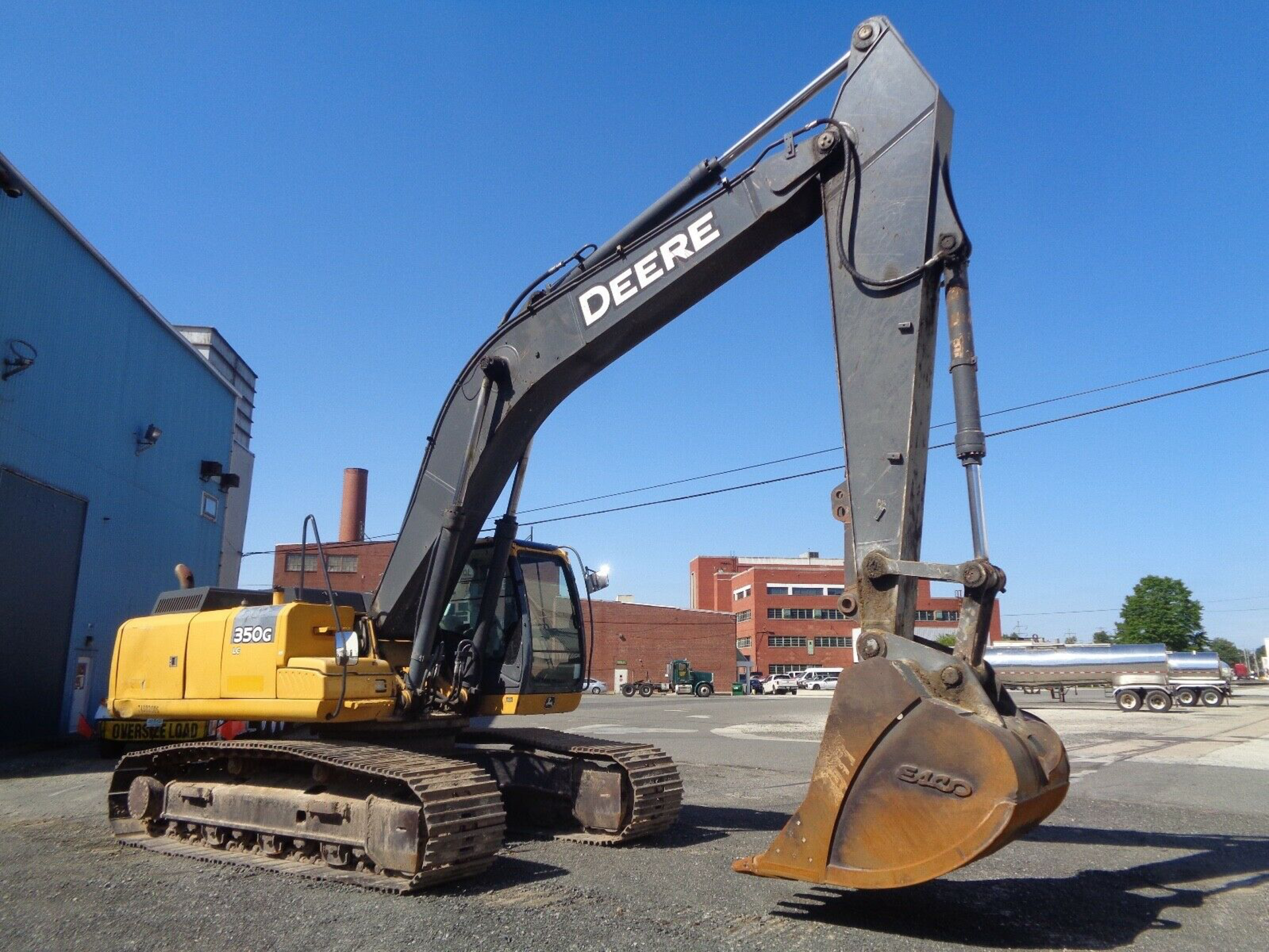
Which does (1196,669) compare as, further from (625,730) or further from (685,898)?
(685,898)

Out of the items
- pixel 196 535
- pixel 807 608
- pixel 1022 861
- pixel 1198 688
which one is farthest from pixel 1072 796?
pixel 807 608

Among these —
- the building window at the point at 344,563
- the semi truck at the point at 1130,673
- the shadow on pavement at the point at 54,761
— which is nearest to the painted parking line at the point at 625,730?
the shadow on pavement at the point at 54,761

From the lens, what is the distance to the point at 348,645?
791 cm

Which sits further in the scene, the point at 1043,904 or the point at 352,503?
the point at 352,503

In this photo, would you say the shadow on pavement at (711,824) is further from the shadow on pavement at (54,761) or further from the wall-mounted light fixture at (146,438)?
the wall-mounted light fixture at (146,438)

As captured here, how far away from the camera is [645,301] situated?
269 inches

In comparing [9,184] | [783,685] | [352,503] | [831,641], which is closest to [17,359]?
[9,184]

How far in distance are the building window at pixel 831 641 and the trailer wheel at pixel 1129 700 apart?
41.4 m

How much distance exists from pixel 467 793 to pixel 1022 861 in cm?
415

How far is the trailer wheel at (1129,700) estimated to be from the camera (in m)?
36.4

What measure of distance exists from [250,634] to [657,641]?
2565 inches

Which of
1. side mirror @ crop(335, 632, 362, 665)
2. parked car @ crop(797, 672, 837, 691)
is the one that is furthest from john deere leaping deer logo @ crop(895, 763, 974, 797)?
parked car @ crop(797, 672, 837, 691)

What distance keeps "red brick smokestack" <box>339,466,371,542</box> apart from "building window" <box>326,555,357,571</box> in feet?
10.7

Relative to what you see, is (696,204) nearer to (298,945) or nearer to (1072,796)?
(298,945)
